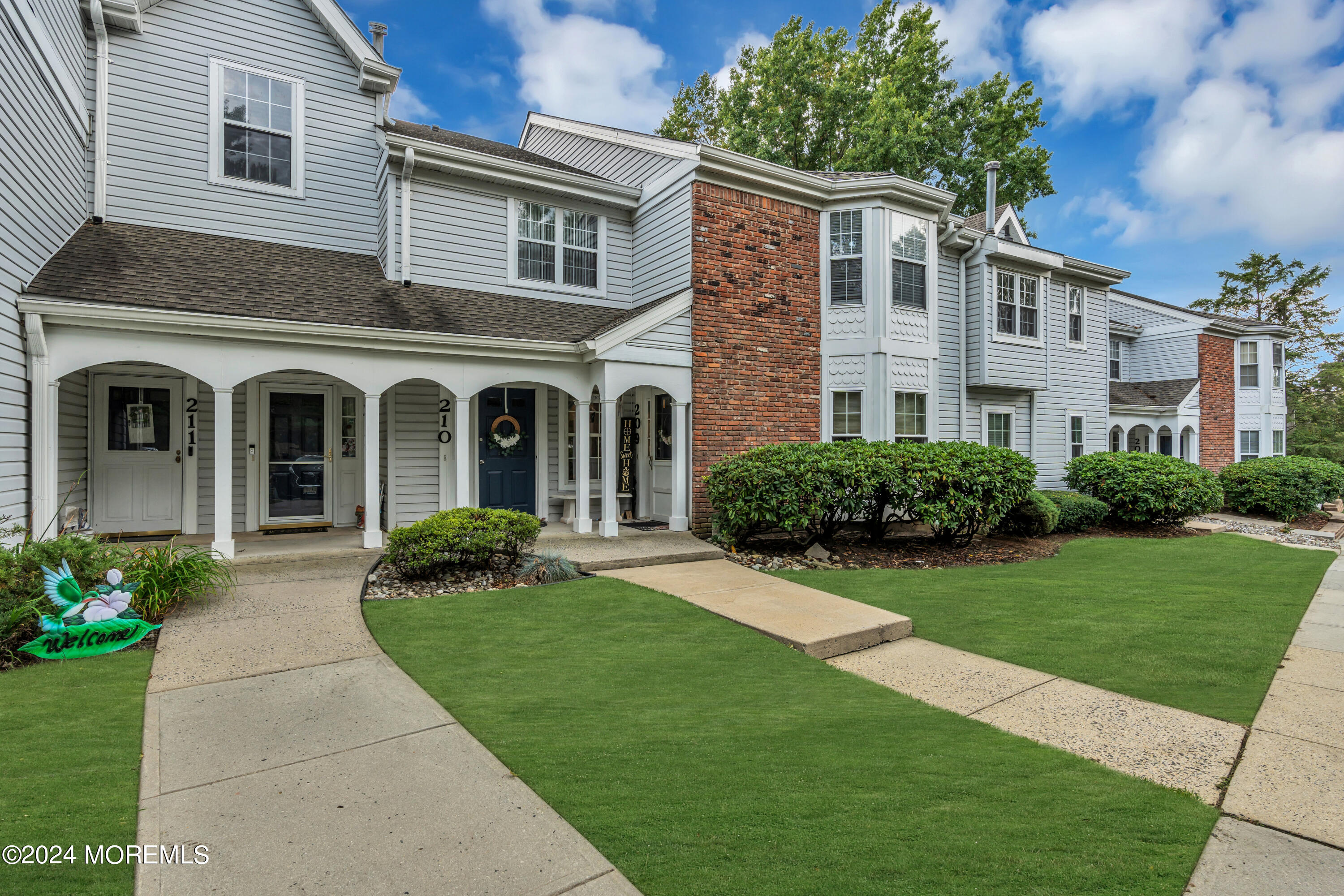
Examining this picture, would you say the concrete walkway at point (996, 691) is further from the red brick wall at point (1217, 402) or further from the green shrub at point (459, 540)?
the red brick wall at point (1217, 402)

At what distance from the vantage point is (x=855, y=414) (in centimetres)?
1161

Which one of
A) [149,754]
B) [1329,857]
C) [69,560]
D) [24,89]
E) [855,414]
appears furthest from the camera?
[855,414]

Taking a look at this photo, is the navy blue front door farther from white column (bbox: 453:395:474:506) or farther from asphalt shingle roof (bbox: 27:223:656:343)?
asphalt shingle roof (bbox: 27:223:656:343)

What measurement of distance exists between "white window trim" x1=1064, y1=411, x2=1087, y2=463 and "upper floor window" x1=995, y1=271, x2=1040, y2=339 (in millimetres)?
2401

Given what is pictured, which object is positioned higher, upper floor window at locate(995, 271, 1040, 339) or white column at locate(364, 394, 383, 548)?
upper floor window at locate(995, 271, 1040, 339)

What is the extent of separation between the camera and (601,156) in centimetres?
1313

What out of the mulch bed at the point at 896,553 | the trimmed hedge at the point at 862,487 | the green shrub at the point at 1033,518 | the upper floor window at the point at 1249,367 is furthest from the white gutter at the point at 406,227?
the upper floor window at the point at 1249,367

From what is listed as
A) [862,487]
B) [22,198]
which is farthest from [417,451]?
[862,487]

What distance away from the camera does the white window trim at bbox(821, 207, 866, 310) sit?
11305mm

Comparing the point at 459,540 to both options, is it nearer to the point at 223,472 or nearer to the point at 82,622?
the point at 82,622

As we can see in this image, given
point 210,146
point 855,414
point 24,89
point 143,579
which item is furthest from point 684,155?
point 143,579

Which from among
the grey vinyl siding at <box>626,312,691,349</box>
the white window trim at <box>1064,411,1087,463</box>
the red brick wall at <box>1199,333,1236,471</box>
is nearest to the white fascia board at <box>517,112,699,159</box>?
the grey vinyl siding at <box>626,312,691,349</box>

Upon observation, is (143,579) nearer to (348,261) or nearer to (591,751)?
(591,751)

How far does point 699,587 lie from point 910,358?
6.96 metres
